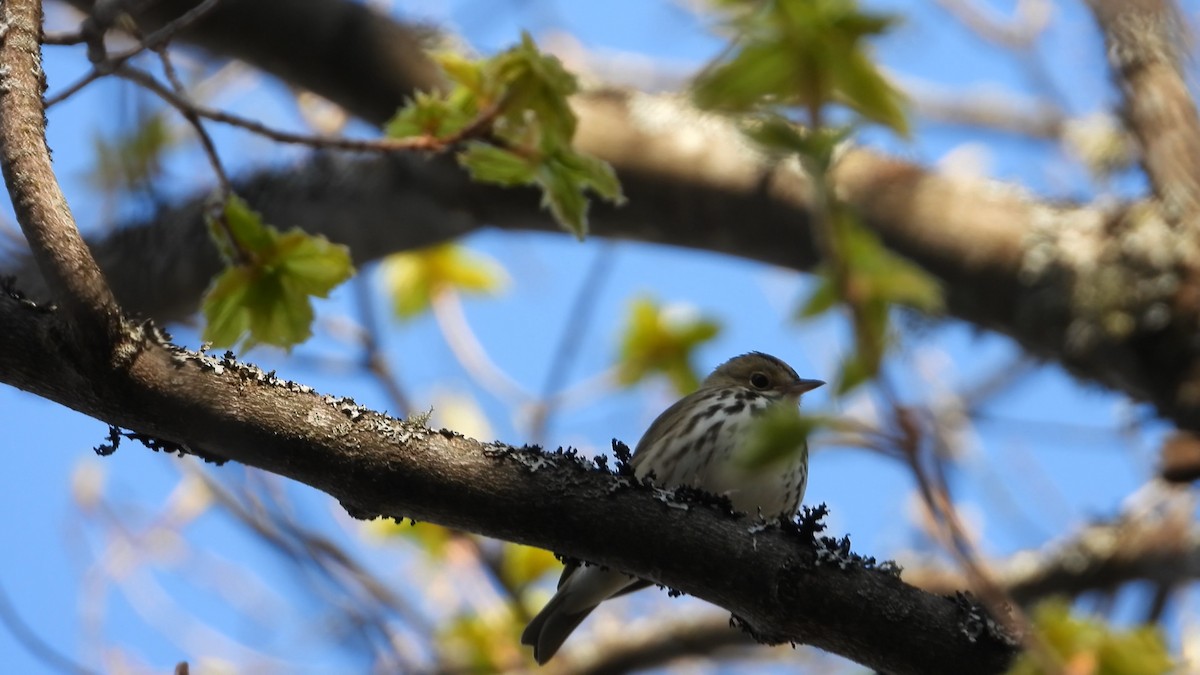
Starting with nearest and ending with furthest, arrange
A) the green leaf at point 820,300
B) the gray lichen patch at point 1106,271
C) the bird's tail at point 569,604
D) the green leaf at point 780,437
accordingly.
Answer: the green leaf at point 780,437
the green leaf at point 820,300
the bird's tail at point 569,604
the gray lichen patch at point 1106,271

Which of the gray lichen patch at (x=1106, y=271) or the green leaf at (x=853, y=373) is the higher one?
the gray lichen patch at (x=1106, y=271)

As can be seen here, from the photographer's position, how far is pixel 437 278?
4391 millimetres

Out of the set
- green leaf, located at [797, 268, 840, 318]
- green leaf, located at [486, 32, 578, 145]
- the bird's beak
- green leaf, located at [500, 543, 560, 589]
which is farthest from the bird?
green leaf, located at [797, 268, 840, 318]

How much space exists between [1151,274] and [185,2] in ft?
11.3

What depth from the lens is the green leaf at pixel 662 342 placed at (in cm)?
374

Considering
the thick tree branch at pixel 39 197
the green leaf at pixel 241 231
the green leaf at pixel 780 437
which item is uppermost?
the green leaf at pixel 241 231

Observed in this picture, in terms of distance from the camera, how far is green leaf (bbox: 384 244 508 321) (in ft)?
14.2

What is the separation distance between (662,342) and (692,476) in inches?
27.7

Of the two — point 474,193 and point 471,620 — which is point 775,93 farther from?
point 471,620

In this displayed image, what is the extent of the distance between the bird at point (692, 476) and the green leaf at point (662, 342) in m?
0.22

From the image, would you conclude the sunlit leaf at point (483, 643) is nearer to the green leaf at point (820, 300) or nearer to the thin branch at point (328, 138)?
the thin branch at point (328, 138)

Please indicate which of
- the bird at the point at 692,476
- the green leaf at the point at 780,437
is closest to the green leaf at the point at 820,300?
the green leaf at the point at 780,437

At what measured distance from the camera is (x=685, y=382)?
3.78m

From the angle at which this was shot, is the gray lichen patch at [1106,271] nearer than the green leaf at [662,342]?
No
